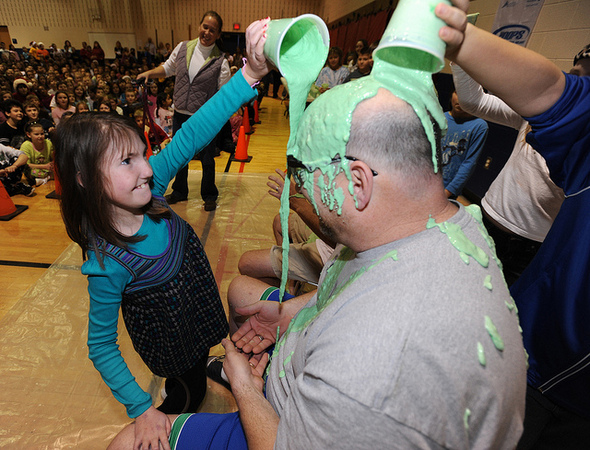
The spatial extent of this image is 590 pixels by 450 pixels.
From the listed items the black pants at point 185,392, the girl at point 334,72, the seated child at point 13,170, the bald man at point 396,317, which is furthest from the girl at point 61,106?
the bald man at point 396,317

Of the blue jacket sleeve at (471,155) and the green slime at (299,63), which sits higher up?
the green slime at (299,63)

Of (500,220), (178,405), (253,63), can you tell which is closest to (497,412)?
(253,63)

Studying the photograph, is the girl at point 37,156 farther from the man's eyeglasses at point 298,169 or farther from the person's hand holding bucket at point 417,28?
the person's hand holding bucket at point 417,28

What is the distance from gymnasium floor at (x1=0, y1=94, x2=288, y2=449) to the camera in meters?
1.76

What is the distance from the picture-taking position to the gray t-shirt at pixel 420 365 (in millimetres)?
621

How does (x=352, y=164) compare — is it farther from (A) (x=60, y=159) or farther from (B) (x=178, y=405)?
(B) (x=178, y=405)

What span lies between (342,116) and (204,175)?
3373 millimetres

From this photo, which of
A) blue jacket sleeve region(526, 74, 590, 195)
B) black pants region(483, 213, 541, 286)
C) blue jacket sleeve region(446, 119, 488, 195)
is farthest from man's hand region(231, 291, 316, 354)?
blue jacket sleeve region(446, 119, 488, 195)

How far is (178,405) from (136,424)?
559mm

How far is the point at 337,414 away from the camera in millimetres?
648

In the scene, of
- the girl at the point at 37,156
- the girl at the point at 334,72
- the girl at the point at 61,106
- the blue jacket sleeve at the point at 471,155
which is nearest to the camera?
the blue jacket sleeve at the point at 471,155

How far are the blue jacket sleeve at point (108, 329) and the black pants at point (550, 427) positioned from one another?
1554 millimetres

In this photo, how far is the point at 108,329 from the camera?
48.0 inches

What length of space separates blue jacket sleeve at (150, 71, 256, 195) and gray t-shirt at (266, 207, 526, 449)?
105cm
